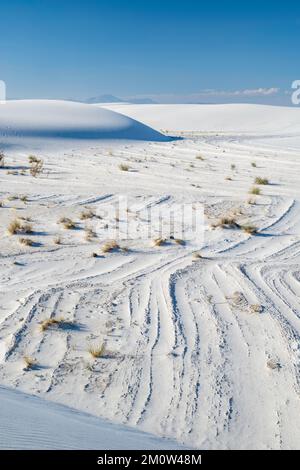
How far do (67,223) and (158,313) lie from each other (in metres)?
4.40

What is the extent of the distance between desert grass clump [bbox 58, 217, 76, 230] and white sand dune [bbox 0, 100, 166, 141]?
51.2 ft

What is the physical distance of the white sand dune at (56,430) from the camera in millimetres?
3340

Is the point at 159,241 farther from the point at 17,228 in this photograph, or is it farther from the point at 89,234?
the point at 17,228

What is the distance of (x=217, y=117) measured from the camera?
6788 centimetres

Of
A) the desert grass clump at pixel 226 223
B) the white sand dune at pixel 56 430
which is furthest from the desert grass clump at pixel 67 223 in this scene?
the white sand dune at pixel 56 430

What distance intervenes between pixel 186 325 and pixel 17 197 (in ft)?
25.5

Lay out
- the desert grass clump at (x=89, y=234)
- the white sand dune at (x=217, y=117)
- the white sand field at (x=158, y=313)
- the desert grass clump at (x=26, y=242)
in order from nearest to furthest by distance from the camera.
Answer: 1. the white sand field at (x=158, y=313)
2. the desert grass clump at (x=26, y=242)
3. the desert grass clump at (x=89, y=234)
4. the white sand dune at (x=217, y=117)

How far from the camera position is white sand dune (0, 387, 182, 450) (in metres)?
3.34

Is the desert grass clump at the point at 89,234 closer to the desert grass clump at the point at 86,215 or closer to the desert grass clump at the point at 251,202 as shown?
the desert grass clump at the point at 86,215

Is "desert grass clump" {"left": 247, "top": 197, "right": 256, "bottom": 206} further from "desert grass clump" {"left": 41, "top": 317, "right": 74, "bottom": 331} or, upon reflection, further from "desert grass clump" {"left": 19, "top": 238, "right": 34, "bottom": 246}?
"desert grass clump" {"left": 41, "top": 317, "right": 74, "bottom": 331}

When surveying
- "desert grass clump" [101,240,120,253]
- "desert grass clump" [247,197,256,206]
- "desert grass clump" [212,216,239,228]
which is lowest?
"desert grass clump" [101,240,120,253]

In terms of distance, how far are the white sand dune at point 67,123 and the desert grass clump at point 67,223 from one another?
1562 centimetres

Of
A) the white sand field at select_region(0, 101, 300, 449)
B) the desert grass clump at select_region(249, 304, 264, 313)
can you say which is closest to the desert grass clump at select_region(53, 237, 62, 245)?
the white sand field at select_region(0, 101, 300, 449)
